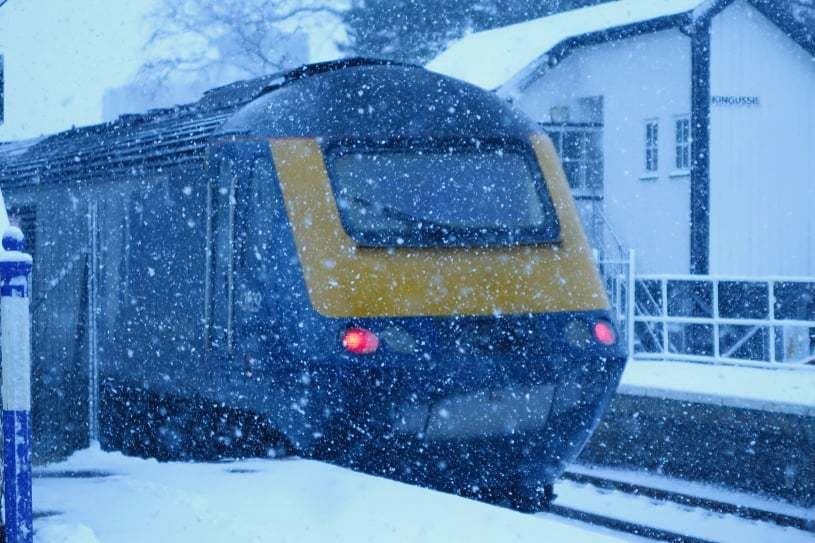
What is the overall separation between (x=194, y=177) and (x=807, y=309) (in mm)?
14198

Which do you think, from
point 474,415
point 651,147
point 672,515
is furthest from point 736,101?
point 474,415

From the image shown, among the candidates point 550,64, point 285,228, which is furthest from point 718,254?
point 285,228

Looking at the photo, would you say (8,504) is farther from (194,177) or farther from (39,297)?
(39,297)

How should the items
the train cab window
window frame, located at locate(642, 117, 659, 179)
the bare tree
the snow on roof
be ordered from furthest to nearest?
the bare tree → the snow on roof → window frame, located at locate(642, 117, 659, 179) → the train cab window

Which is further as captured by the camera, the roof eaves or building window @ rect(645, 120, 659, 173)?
building window @ rect(645, 120, 659, 173)

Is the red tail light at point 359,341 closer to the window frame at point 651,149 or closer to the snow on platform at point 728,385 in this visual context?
the snow on platform at point 728,385

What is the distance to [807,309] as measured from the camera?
66.9 ft

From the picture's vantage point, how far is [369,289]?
7.49 m

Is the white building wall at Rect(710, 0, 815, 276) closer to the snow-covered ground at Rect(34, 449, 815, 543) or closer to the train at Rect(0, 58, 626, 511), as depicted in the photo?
the train at Rect(0, 58, 626, 511)

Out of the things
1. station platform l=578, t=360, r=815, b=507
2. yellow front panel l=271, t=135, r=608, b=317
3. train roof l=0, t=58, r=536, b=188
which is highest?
train roof l=0, t=58, r=536, b=188

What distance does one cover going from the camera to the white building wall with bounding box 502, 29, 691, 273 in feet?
63.5

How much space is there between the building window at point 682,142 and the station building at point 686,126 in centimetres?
2

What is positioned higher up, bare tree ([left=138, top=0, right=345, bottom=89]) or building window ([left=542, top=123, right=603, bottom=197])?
bare tree ([left=138, top=0, right=345, bottom=89])

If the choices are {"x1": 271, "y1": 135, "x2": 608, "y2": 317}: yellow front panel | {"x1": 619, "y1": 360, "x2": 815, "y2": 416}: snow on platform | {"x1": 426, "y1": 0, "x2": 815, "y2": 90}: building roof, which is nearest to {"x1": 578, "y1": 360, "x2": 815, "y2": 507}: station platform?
{"x1": 619, "y1": 360, "x2": 815, "y2": 416}: snow on platform
